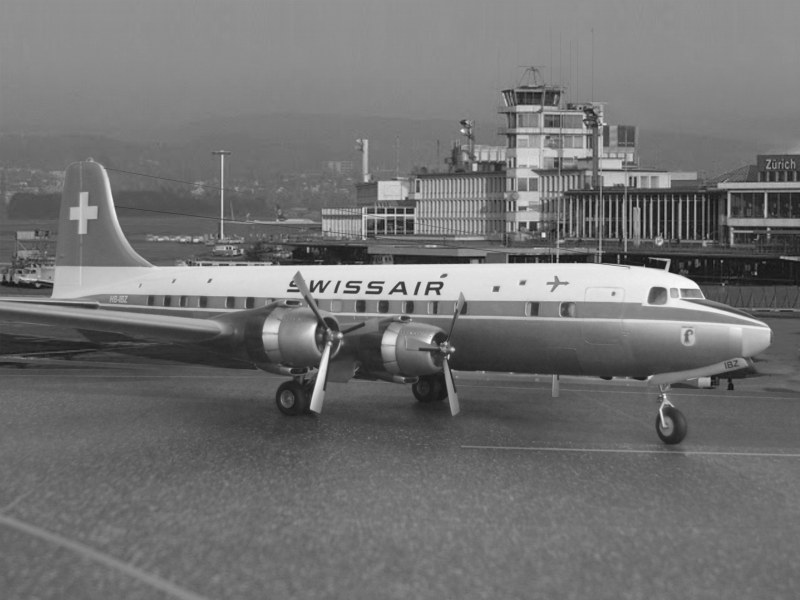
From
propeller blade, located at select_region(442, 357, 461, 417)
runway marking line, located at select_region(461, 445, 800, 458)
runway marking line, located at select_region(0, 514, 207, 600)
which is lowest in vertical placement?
runway marking line, located at select_region(0, 514, 207, 600)

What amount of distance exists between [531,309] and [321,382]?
623cm

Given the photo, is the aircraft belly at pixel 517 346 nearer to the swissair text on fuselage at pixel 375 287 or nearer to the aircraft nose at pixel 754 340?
the swissair text on fuselage at pixel 375 287

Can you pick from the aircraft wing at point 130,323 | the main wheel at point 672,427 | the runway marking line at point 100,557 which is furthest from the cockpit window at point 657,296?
the runway marking line at point 100,557

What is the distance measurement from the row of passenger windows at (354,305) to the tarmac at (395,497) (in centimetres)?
300

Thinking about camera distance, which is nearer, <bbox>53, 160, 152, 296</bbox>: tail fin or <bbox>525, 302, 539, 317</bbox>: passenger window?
<bbox>525, 302, 539, 317</bbox>: passenger window

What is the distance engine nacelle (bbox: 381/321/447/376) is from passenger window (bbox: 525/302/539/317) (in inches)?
111

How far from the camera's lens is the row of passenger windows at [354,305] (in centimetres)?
3031

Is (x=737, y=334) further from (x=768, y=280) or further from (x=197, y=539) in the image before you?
(x=768, y=280)

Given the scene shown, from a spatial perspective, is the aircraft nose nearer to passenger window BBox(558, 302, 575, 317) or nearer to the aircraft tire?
passenger window BBox(558, 302, 575, 317)

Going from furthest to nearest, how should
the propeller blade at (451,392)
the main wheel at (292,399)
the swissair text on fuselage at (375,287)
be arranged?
the swissair text on fuselage at (375,287), the main wheel at (292,399), the propeller blade at (451,392)

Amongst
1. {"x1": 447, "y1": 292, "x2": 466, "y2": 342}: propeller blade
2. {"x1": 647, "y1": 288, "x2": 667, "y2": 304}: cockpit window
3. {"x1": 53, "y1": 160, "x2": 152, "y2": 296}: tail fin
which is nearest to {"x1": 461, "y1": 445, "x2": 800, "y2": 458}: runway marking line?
{"x1": 447, "y1": 292, "x2": 466, "y2": 342}: propeller blade

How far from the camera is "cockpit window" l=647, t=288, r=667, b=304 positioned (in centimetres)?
2733

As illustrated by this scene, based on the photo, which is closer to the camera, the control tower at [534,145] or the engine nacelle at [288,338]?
the engine nacelle at [288,338]

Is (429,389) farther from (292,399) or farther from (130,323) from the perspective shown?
(130,323)
